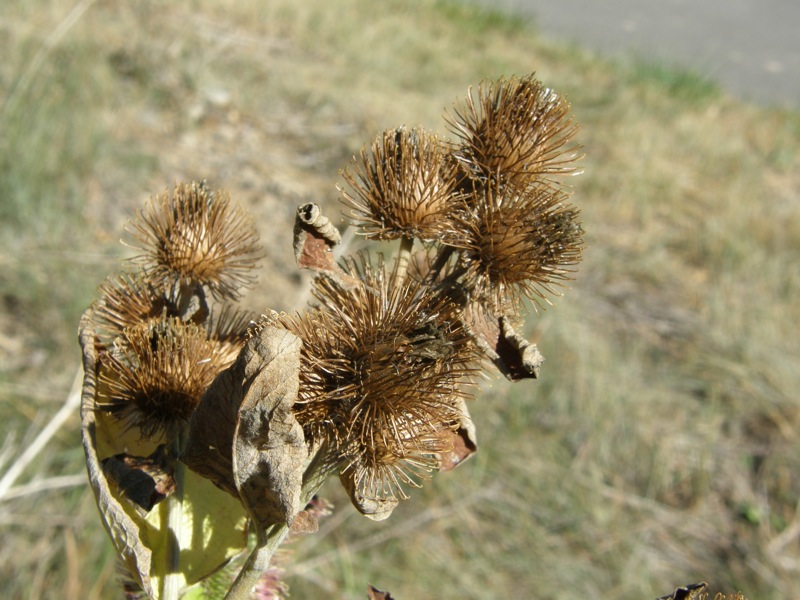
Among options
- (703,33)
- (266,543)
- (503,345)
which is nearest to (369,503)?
(266,543)

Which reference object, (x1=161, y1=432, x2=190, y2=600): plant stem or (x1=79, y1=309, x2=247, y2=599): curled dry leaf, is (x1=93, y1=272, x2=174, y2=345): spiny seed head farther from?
(x1=161, y1=432, x2=190, y2=600): plant stem

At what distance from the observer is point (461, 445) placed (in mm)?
1064

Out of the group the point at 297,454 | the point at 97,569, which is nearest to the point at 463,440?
the point at 297,454

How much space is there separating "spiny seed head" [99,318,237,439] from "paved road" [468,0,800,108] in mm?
10129

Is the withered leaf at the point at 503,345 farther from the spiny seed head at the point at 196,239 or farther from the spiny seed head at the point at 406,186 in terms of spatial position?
the spiny seed head at the point at 196,239

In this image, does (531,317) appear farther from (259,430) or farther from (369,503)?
(259,430)

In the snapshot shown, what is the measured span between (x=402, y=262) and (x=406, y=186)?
10cm

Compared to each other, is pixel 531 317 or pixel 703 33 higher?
pixel 703 33

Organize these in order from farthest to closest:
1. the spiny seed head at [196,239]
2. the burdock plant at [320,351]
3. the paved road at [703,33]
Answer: the paved road at [703,33] < the spiny seed head at [196,239] < the burdock plant at [320,351]

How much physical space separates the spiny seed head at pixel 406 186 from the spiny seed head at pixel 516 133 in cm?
4

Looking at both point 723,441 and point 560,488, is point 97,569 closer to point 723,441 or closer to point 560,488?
point 560,488

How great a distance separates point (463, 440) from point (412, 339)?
0.27m

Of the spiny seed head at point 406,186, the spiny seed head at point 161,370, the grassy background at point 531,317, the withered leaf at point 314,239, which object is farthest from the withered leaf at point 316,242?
the grassy background at point 531,317

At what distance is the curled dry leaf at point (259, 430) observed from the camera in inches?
29.2
